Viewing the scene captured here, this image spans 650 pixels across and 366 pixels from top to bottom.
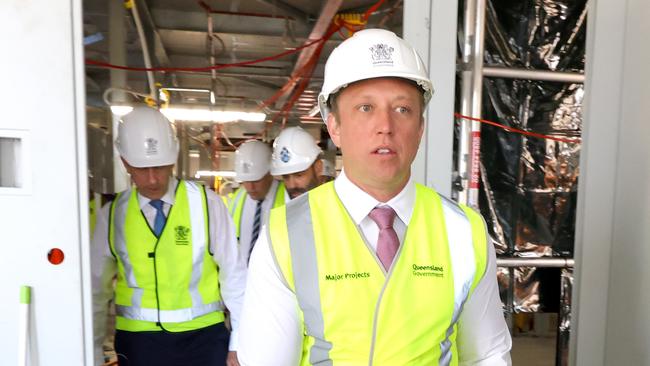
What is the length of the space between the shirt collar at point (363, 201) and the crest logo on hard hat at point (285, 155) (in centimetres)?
234

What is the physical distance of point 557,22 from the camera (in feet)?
7.86

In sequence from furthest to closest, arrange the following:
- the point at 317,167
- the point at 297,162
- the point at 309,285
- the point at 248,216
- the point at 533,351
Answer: the point at 533,351
the point at 248,216
the point at 317,167
the point at 297,162
the point at 309,285

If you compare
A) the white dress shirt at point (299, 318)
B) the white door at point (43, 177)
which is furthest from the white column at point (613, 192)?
the white door at point (43, 177)

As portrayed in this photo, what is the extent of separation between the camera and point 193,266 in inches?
90.2

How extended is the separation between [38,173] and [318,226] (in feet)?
3.74

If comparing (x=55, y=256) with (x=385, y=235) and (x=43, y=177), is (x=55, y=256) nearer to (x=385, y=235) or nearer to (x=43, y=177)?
(x=43, y=177)

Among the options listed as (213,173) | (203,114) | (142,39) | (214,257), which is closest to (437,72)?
(214,257)

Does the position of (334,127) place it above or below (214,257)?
above

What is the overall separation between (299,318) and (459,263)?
45 centimetres

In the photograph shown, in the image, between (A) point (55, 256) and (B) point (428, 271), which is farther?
(A) point (55, 256)

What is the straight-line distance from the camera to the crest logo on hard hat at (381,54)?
1.16 meters

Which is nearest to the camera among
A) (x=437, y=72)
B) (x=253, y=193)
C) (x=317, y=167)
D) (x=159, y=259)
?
(x=437, y=72)

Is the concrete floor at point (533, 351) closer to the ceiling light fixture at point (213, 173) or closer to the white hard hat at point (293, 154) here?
the white hard hat at point (293, 154)

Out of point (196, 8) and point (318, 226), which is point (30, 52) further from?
point (196, 8)
